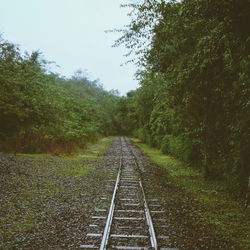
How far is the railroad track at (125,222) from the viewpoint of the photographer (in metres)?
6.69

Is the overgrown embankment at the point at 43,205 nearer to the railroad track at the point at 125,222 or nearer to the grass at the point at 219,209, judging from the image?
the railroad track at the point at 125,222

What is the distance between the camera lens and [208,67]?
39.5 feet

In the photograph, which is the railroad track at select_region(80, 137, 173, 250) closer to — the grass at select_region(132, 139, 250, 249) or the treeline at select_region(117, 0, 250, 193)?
the grass at select_region(132, 139, 250, 249)

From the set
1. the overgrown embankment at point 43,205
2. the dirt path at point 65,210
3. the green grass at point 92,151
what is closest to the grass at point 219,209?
the dirt path at point 65,210

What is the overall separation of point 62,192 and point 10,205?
2.51m

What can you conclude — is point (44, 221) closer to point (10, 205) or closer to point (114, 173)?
point (10, 205)

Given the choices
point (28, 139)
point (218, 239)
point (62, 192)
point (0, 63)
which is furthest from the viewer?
point (28, 139)

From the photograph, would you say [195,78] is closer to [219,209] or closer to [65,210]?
[219,209]

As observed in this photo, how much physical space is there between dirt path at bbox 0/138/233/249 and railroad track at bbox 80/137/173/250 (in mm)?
222

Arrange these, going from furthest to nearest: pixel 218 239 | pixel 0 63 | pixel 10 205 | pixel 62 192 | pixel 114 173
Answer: pixel 114 173
pixel 0 63
pixel 62 192
pixel 10 205
pixel 218 239

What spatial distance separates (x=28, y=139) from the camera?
2694 cm

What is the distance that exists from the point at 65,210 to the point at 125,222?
7.05 feet

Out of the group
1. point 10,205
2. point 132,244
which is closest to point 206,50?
point 132,244

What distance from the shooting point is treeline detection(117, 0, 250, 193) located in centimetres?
916
